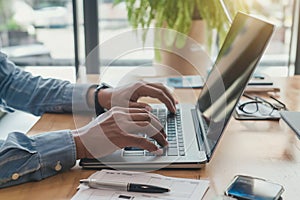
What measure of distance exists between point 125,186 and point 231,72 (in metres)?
0.44

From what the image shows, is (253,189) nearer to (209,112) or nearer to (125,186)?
(125,186)

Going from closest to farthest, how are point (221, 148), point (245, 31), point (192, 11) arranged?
point (221, 148)
point (245, 31)
point (192, 11)

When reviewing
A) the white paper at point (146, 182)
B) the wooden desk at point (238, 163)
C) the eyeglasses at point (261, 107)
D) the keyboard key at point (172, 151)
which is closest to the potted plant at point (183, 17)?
the eyeglasses at point (261, 107)

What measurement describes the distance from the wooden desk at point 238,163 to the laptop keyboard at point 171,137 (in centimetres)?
6

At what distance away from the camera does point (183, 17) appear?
196 cm

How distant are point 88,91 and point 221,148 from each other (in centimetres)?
45

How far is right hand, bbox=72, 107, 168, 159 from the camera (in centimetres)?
89

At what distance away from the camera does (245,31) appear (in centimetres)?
113

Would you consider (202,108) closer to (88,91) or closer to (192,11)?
(88,91)

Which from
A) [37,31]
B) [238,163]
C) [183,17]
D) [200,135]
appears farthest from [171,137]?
[37,31]

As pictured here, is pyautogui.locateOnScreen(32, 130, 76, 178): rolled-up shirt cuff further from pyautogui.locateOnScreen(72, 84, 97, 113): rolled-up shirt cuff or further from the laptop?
pyautogui.locateOnScreen(72, 84, 97, 113): rolled-up shirt cuff

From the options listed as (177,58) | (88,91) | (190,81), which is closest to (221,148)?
(88,91)

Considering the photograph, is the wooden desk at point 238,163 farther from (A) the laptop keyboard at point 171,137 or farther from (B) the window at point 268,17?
(B) the window at point 268,17

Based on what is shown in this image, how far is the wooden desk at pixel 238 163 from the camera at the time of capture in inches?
31.9
